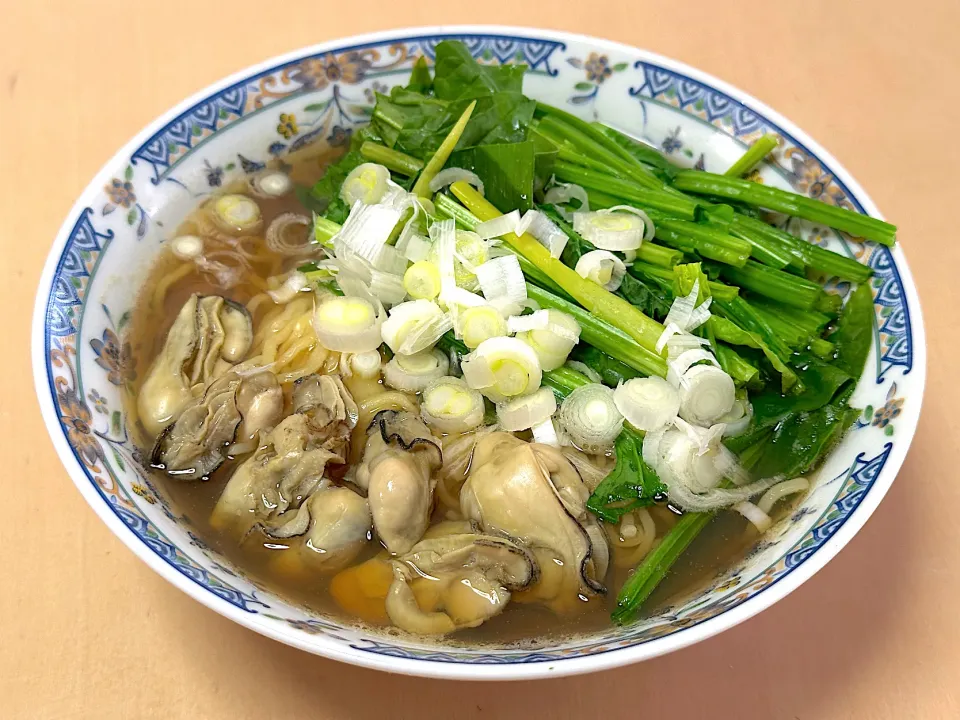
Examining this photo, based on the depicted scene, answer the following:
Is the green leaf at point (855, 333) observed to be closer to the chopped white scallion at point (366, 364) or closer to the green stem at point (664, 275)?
the green stem at point (664, 275)

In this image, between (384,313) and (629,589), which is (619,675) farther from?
(384,313)

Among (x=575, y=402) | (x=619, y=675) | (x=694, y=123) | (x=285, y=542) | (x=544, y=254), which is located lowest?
(x=619, y=675)

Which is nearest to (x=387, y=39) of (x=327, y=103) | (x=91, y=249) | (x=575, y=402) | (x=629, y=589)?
(x=327, y=103)

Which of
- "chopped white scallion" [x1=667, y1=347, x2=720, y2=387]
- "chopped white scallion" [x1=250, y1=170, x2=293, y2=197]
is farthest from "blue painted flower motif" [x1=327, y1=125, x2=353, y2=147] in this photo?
Answer: "chopped white scallion" [x1=667, y1=347, x2=720, y2=387]

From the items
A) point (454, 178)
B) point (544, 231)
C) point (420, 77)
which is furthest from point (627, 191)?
point (420, 77)

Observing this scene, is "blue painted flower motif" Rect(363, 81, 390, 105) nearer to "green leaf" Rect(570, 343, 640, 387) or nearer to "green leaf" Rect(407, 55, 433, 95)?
"green leaf" Rect(407, 55, 433, 95)

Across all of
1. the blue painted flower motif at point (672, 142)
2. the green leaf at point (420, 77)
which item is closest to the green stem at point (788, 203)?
the blue painted flower motif at point (672, 142)

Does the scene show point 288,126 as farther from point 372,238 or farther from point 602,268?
point 602,268
